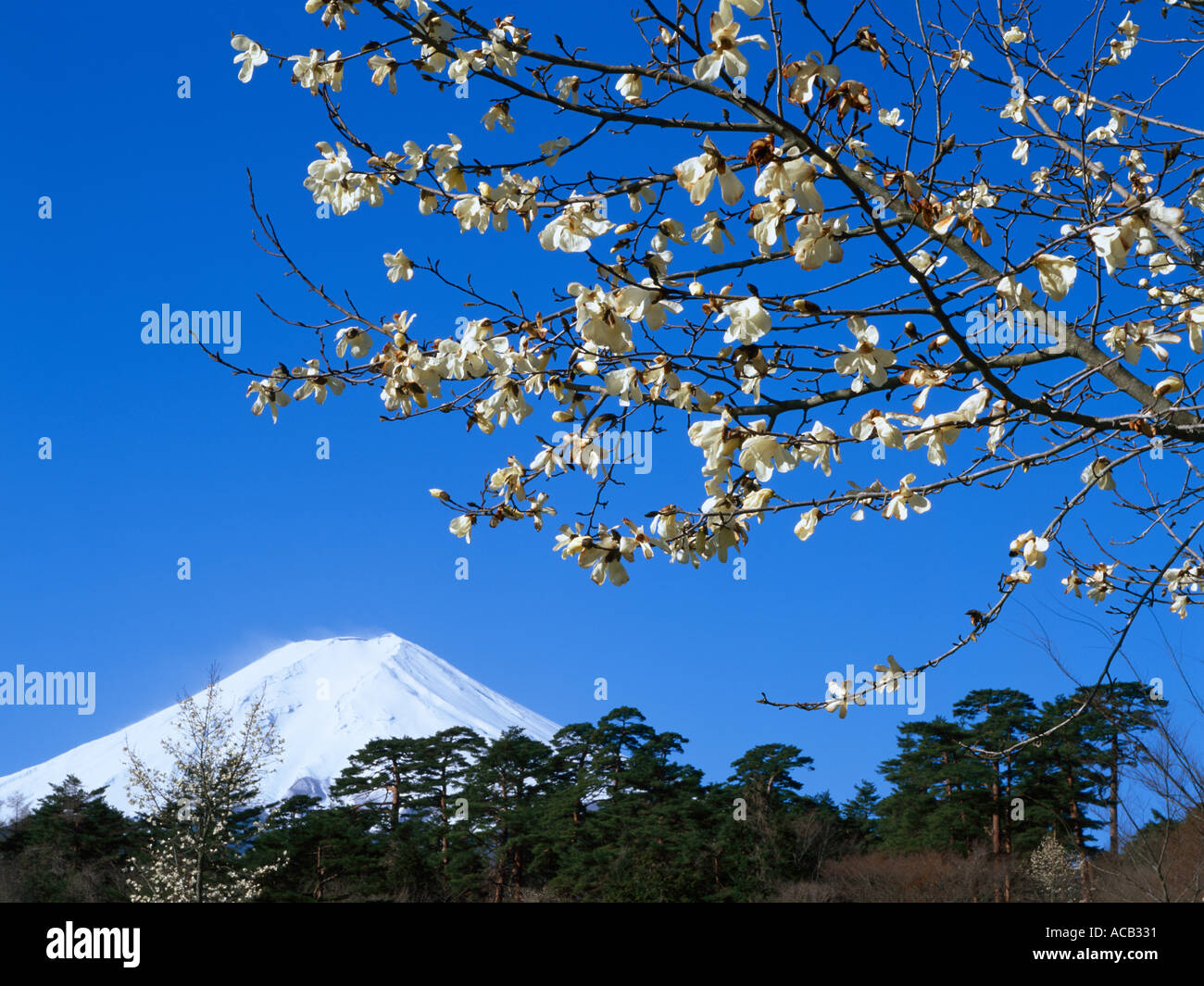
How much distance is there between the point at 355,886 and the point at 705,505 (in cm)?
2437

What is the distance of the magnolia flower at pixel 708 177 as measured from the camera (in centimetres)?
175

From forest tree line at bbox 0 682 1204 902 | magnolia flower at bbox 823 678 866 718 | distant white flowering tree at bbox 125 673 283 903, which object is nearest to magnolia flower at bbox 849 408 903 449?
magnolia flower at bbox 823 678 866 718

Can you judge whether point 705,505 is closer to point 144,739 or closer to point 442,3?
point 442,3

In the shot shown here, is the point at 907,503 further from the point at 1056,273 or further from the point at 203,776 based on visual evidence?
the point at 203,776

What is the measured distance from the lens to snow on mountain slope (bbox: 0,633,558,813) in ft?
254

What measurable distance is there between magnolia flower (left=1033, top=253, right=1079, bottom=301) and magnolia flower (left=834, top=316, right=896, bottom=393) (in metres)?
0.33

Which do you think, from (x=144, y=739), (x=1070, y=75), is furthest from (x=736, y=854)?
(x=144, y=739)

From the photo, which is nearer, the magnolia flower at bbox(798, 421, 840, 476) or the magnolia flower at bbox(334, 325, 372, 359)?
the magnolia flower at bbox(798, 421, 840, 476)

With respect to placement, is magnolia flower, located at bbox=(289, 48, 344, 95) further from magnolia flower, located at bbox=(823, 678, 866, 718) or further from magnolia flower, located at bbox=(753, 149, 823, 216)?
magnolia flower, located at bbox=(823, 678, 866, 718)

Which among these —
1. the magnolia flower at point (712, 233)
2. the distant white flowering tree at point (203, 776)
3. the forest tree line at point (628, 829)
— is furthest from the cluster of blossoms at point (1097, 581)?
the forest tree line at point (628, 829)

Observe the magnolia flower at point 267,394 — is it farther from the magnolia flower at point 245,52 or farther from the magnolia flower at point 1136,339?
the magnolia flower at point 1136,339

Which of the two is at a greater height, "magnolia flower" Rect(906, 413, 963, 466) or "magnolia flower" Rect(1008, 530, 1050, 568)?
"magnolia flower" Rect(906, 413, 963, 466)

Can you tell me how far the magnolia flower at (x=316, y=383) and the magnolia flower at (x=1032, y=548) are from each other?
2.03 m
